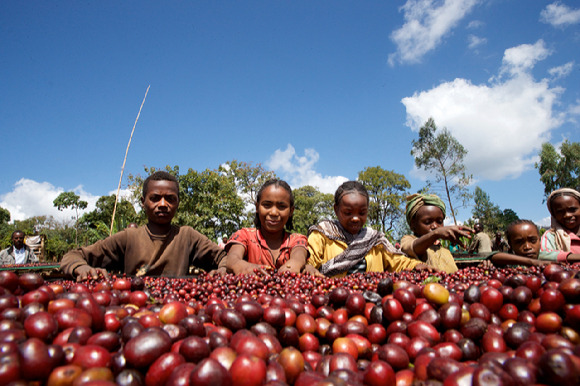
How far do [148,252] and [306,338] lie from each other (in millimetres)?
3049

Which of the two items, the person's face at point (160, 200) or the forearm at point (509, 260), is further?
the person's face at point (160, 200)

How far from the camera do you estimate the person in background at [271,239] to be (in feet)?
12.4

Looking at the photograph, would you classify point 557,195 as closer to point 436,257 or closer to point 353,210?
point 436,257

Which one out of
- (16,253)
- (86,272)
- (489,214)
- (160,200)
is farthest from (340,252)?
(489,214)

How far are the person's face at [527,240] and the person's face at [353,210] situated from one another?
85.1 inches

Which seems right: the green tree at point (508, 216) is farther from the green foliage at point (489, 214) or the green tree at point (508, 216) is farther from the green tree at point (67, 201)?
the green tree at point (67, 201)

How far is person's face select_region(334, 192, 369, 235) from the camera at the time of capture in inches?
145

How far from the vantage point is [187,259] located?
4211 mm

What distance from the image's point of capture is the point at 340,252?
12.9 ft

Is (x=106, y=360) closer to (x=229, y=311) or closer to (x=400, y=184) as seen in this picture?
(x=229, y=311)

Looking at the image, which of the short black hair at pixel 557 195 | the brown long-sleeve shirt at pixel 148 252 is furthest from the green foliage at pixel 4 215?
the short black hair at pixel 557 195

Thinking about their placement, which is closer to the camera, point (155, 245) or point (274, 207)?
point (274, 207)

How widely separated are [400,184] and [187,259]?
38.8m

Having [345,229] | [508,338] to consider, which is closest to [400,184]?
[345,229]
